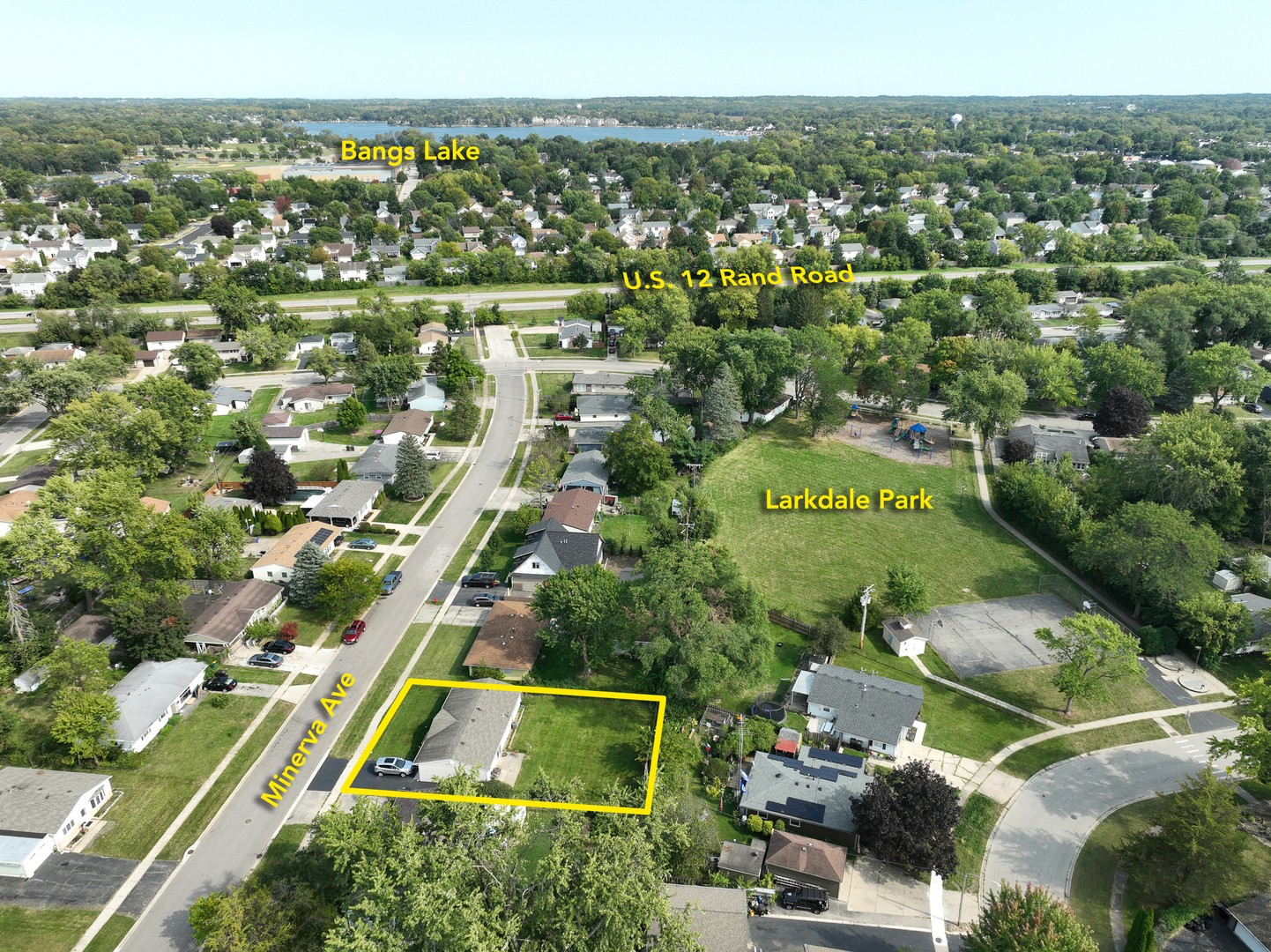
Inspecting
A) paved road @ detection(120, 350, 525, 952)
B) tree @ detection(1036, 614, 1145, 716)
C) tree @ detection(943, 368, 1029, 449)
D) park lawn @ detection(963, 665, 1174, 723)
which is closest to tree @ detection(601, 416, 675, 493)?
paved road @ detection(120, 350, 525, 952)

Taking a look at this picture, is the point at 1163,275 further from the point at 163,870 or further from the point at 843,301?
the point at 163,870

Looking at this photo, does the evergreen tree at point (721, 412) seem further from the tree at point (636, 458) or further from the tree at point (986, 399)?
the tree at point (986, 399)

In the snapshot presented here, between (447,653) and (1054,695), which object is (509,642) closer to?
(447,653)

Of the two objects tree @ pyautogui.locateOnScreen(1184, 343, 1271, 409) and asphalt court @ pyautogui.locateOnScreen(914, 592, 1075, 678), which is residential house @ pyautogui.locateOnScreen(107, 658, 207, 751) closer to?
asphalt court @ pyautogui.locateOnScreen(914, 592, 1075, 678)

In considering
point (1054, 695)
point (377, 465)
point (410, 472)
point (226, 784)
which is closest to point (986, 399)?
point (1054, 695)

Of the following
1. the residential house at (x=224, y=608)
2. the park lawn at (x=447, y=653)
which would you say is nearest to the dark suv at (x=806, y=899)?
the park lawn at (x=447, y=653)
